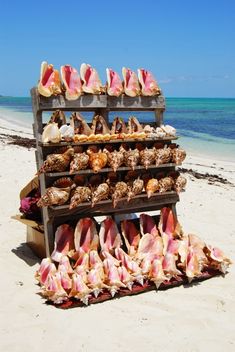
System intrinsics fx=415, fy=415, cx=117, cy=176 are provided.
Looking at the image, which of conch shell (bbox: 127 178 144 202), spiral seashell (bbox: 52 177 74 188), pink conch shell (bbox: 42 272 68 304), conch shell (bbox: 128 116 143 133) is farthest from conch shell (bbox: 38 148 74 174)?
pink conch shell (bbox: 42 272 68 304)

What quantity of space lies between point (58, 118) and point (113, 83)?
770 mm

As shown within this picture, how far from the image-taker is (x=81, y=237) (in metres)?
4.79

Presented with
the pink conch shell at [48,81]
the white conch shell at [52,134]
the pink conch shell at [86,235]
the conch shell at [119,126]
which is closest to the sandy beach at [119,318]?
the pink conch shell at [86,235]

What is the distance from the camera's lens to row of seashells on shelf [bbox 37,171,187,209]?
4.46m

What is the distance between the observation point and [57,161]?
14.4 feet

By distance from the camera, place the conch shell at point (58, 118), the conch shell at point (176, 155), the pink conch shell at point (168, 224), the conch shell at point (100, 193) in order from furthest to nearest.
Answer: the pink conch shell at point (168, 224) < the conch shell at point (176, 155) < the conch shell at point (58, 118) < the conch shell at point (100, 193)

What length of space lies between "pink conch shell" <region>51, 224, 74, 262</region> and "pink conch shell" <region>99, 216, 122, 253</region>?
35cm

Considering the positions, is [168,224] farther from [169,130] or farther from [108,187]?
[169,130]

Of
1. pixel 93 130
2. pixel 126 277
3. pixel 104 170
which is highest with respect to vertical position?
pixel 93 130

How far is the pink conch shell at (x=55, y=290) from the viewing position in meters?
4.04

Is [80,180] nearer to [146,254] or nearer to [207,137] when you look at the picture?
[146,254]

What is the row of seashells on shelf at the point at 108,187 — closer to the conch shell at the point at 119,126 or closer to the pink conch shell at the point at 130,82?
the conch shell at the point at 119,126

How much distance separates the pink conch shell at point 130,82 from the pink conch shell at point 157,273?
1.99m

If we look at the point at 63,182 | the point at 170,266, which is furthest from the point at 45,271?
the point at 170,266
